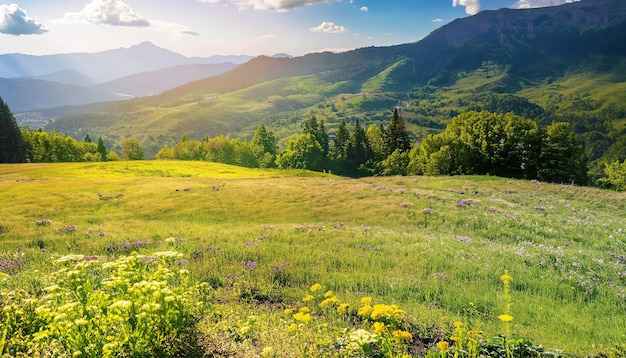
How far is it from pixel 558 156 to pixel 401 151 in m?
47.0

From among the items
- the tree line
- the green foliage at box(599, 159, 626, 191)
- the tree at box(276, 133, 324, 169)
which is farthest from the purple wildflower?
the green foliage at box(599, 159, 626, 191)

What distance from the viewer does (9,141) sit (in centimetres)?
9931

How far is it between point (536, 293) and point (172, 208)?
27764 mm

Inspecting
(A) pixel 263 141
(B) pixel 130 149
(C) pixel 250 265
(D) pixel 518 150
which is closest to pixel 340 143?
(A) pixel 263 141

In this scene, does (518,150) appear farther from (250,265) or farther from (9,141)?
(9,141)

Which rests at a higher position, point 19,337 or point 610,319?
point 19,337

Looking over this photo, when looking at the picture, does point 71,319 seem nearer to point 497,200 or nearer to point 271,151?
point 497,200

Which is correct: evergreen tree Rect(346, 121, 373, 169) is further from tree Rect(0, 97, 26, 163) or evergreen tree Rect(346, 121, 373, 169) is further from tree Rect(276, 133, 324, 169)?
tree Rect(0, 97, 26, 163)

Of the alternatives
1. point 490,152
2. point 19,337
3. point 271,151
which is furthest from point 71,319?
point 271,151

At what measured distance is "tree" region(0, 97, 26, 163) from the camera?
98438 mm

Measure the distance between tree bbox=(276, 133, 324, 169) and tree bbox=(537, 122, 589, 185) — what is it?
68807mm

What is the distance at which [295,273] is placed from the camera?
547 inches

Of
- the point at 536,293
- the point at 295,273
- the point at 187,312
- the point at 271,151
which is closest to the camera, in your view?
the point at 187,312

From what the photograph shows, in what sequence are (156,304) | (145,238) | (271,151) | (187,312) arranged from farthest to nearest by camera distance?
(271,151) → (145,238) → (187,312) → (156,304)
